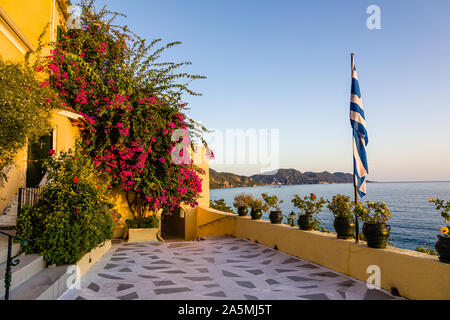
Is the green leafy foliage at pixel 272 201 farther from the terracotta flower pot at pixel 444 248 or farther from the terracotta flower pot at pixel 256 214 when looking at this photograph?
the terracotta flower pot at pixel 444 248

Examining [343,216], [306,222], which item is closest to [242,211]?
[306,222]

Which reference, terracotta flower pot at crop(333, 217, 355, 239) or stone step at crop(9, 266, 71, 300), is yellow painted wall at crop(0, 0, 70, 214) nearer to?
stone step at crop(9, 266, 71, 300)

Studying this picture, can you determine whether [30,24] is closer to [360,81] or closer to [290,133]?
[360,81]

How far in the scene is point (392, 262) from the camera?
4.19 m

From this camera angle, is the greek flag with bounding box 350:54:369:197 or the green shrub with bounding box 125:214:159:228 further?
the green shrub with bounding box 125:214:159:228

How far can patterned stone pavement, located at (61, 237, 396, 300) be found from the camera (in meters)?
4.29

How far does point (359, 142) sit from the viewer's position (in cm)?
519

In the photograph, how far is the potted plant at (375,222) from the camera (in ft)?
14.8

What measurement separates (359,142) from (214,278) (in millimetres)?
3851

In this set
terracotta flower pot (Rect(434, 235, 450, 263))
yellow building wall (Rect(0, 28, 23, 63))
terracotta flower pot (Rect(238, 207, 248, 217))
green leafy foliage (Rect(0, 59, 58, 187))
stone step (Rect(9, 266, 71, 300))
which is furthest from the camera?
terracotta flower pot (Rect(238, 207, 248, 217))

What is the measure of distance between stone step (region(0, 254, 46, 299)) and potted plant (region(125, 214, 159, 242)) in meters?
4.87

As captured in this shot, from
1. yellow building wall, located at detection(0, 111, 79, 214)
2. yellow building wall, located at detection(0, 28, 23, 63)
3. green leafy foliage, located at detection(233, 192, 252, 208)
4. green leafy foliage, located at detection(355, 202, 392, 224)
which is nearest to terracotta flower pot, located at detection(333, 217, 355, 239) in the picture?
green leafy foliage, located at detection(355, 202, 392, 224)

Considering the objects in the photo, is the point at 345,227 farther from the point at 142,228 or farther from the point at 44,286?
the point at 142,228
